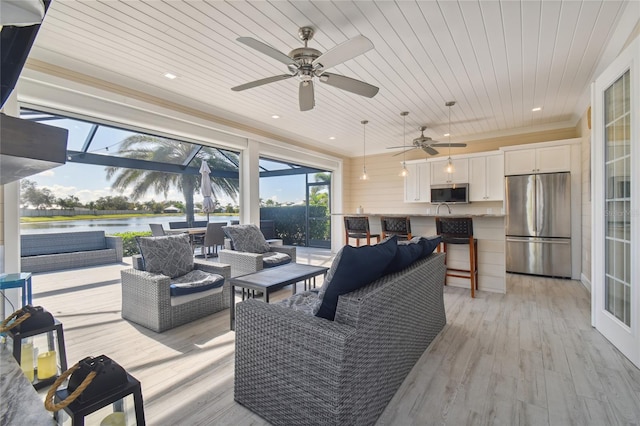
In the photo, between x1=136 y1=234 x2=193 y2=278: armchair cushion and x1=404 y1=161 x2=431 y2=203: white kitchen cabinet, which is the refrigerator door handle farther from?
x1=136 y1=234 x2=193 y2=278: armchair cushion

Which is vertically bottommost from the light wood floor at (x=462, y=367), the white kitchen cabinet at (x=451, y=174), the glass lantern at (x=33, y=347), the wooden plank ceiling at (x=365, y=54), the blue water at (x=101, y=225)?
the light wood floor at (x=462, y=367)

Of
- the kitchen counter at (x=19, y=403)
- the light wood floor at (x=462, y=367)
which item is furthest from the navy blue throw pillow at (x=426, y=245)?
the kitchen counter at (x=19, y=403)

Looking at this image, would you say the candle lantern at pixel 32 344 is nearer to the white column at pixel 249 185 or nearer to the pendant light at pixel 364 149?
the white column at pixel 249 185

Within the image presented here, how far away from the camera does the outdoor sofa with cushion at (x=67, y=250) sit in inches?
214

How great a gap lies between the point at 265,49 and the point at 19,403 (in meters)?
2.25

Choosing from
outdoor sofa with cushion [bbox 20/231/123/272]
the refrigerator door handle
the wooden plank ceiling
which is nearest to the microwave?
the refrigerator door handle

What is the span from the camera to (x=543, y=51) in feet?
10.0

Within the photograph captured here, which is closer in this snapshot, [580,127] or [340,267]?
[340,267]

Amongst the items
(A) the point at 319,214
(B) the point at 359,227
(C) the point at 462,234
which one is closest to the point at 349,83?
(C) the point at 462,234

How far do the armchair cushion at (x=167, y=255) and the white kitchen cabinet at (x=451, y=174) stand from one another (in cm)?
499

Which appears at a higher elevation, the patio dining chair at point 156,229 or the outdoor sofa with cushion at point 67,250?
the patio dining chair at point 156,229

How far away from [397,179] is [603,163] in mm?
4677

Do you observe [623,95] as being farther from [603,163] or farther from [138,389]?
[138,389]

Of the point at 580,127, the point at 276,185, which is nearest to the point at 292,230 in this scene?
the point at 276,185
